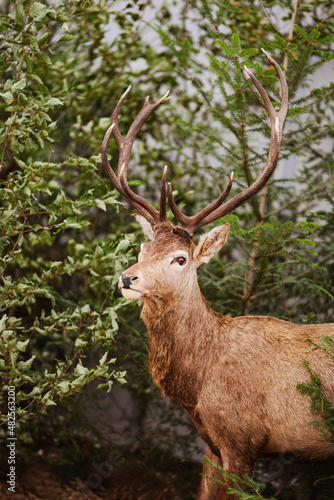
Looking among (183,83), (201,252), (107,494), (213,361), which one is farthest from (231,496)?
(183,83)

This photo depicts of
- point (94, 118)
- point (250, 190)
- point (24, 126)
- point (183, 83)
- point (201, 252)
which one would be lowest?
point (201, 252)

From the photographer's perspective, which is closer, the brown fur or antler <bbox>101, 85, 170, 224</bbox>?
the brown fur

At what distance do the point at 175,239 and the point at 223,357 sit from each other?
0.55 metres

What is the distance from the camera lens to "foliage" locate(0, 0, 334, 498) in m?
2.33

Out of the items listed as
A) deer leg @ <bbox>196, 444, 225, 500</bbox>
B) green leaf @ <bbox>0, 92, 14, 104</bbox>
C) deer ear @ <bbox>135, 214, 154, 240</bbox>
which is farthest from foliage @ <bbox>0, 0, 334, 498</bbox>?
deer leg @ <bbox>196, 444, 225, 500</bbox>

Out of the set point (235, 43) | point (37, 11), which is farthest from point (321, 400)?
point (37, 11)

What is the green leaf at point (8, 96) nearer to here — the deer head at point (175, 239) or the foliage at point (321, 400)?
the deer head at point (175, 239)

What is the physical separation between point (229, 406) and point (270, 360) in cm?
26

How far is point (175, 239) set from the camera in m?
2.02

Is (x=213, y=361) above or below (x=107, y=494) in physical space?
above

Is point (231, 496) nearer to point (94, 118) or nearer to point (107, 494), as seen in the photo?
point (107, 494)

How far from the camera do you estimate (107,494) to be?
297cm

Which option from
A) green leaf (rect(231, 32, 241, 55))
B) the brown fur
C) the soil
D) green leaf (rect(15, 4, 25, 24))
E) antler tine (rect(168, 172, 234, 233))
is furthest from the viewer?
the soil

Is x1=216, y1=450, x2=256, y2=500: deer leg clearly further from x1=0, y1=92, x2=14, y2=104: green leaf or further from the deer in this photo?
x1=0, y1=92, x2=14, y2=104: green leaf
